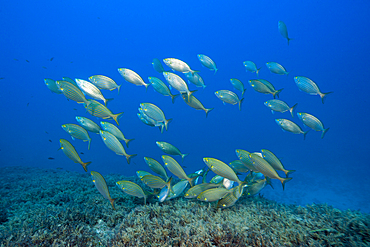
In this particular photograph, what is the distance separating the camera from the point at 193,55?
281ft

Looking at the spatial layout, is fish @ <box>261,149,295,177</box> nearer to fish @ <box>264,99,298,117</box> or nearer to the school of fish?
the school of fish

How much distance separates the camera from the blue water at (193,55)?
2520 inches

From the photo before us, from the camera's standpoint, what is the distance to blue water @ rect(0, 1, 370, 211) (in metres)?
64.0

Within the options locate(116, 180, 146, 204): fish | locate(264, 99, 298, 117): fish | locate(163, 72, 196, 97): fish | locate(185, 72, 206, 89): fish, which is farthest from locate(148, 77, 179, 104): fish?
locate(264, 99, 298, 117): fish

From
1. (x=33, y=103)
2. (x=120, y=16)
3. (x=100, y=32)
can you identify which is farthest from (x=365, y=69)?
(x=33, y=103)

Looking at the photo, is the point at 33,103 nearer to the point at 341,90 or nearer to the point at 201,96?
the point at 201,96

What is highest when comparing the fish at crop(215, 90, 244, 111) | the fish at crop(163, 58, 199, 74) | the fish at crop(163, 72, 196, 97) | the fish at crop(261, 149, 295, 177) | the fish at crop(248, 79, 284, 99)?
the fish at crop(248, 79, 284, 99)

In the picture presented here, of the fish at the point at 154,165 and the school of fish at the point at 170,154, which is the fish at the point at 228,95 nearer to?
the school of fish at the point at 170,154

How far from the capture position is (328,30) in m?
71.3

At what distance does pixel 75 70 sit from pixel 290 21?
337 feet

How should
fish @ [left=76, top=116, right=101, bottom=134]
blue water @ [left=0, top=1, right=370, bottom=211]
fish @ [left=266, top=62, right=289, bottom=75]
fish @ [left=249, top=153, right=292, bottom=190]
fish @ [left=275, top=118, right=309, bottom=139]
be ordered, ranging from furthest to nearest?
blue water @ [left=0, top=1, right=370, bottom=211] < fish @ [left=266, top=62, right=289, bottom=75] < fish @ [left=275, top=118, right=309, bottom=139] < fish @ [left=76, top=116, right=101, bottom=134] < fish @ [left=249, top=153, right=292, bottom=190]

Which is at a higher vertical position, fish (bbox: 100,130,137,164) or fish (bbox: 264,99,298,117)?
fish (bbox: 264,99,298,117)

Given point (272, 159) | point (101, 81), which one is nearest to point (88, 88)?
point (101, 81)

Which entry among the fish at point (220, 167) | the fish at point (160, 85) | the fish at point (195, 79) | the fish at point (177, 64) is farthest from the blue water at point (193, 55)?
the fish at point (220, 167)
